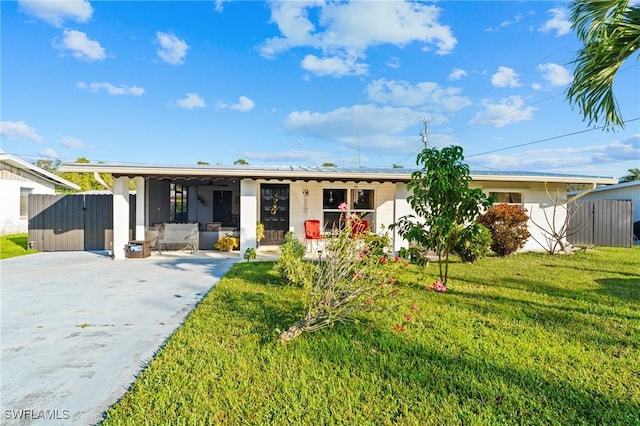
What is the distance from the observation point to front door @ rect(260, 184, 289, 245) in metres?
12.7

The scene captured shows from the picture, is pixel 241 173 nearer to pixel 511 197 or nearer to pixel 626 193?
pixel 511 197

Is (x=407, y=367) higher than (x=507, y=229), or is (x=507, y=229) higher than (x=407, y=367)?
(x=507, y=229)

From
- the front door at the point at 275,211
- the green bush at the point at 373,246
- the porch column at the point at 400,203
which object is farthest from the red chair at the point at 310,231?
the green bush at the point at 373,246

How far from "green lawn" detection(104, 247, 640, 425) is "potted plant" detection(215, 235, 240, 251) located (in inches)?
233

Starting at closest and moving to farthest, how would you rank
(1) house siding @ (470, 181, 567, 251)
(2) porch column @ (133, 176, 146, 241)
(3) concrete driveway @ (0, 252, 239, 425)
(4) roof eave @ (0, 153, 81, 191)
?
(3) concrete driveway @ (0, 252, 239, 425) < (2) porch column @ (133, 176, 146, 241) < (1) house siding @ (470, 181, 567, 251) < (4) roof eave @ (0, 153, 81, 191)

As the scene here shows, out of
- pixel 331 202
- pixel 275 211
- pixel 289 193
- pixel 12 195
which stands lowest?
pixel 275 211

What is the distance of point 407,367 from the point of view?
133 inches

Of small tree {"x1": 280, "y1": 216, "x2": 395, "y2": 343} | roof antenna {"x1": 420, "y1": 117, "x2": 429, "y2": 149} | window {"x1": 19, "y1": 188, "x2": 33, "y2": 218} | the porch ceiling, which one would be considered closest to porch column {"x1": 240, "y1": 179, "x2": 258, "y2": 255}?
the porch ceiling

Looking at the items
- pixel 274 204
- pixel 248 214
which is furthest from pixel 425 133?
pixel 248 214

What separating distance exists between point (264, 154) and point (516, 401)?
36.5 m

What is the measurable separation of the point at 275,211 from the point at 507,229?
8.07 metres

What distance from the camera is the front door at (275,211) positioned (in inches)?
499

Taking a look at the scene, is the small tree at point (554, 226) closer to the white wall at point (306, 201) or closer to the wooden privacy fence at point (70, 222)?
the white wall at point (306, 201)

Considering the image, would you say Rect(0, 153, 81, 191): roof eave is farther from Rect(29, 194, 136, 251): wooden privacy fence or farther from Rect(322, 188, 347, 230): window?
Rect(322, 188, 347, 230): window
